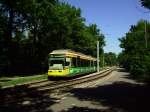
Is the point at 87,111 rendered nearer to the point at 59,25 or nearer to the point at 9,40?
the point at 9,40

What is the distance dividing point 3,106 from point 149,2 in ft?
42.6

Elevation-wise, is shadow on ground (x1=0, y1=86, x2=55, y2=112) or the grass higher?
the grass

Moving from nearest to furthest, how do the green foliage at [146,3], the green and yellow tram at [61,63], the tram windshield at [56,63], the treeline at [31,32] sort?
1. the green foliage at [146,3]
2. the green and yellow tram at [61,63]
3. the tram windshield at [56,63]
4. the treeline at [31,32]

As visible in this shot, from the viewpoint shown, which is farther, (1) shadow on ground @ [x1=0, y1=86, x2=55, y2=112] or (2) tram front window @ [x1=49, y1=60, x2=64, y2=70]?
(2) tram front window @ [x1=49, y1=60, x2=64, y2=70]

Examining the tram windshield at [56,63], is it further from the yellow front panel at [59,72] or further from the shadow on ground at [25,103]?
the shadow on ground at [25,103]

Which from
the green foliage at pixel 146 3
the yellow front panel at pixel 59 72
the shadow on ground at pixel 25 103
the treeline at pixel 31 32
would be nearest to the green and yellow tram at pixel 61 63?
the yellow front panel at pixel 59 72

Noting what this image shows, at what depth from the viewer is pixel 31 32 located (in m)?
59.9

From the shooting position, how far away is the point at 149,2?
23.4m

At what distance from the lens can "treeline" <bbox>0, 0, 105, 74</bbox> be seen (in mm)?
48438

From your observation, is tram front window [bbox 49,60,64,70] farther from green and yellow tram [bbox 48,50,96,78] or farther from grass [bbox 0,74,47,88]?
grass [bbox 0,74,47,88]

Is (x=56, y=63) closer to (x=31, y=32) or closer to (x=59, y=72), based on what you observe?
(x=59, y=72)

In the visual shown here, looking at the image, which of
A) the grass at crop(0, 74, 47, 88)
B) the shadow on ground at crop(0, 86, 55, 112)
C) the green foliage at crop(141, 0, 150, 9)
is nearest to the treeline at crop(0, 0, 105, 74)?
the grass at crop(0, 74, 47, 88)

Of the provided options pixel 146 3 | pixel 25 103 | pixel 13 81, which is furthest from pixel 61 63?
pixel 25 103

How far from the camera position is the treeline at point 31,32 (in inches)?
1907
